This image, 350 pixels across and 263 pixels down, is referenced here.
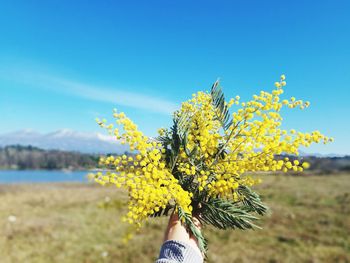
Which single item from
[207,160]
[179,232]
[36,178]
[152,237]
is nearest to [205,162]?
[207,160]

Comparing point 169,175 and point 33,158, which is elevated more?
point 169,175

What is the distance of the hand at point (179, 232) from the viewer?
1751 mm

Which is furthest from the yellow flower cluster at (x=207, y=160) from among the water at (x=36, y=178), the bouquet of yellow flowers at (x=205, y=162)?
the water at (x=36, y=178)

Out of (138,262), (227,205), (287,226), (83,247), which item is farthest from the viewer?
(287,226)

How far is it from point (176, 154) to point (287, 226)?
21239 mm

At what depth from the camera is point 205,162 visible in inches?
69.6

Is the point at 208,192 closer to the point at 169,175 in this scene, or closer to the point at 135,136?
the point at 169,175

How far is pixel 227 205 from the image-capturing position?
70.3 inches

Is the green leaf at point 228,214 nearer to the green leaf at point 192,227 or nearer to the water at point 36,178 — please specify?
the green leaf at point 192,227

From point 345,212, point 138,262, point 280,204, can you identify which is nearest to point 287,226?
point 345,212

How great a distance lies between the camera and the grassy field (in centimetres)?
1583

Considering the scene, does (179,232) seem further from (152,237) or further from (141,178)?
(152,237)

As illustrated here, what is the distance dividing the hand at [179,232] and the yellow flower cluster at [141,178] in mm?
120

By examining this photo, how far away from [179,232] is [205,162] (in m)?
0.41
